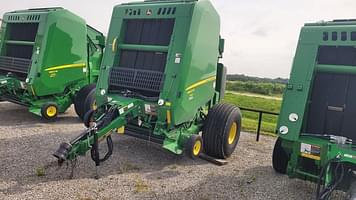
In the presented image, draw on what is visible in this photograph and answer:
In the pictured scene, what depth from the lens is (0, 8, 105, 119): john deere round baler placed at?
742 cm

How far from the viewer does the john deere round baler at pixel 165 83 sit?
16.0 feet

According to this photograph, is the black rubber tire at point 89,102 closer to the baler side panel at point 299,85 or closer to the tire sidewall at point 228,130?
the tire sidewall at point 228,130

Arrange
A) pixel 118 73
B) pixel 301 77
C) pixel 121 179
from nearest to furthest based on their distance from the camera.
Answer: pixel 301 77, pixel 121 179, pixel 118 73

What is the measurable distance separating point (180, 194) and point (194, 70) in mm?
1892

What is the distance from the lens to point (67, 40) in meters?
7.75

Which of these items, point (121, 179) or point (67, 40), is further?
point (67, 40)

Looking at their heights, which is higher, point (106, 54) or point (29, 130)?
point (106, 54)

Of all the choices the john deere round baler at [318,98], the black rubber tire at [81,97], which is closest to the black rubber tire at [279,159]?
the john deere round baler at [318,98]

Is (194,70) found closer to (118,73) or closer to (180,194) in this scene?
(118,73)

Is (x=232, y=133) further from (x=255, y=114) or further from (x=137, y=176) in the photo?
(x=255, y=114)

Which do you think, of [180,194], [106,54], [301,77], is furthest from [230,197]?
[106,54]

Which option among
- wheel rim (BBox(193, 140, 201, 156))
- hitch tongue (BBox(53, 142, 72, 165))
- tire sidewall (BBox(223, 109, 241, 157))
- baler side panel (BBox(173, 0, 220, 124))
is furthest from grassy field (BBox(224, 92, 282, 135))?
hitch tongue (BBox(53, 142, 72, 165))

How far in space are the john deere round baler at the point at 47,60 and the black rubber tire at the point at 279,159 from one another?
419 cm

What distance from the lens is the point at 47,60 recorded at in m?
7.43
